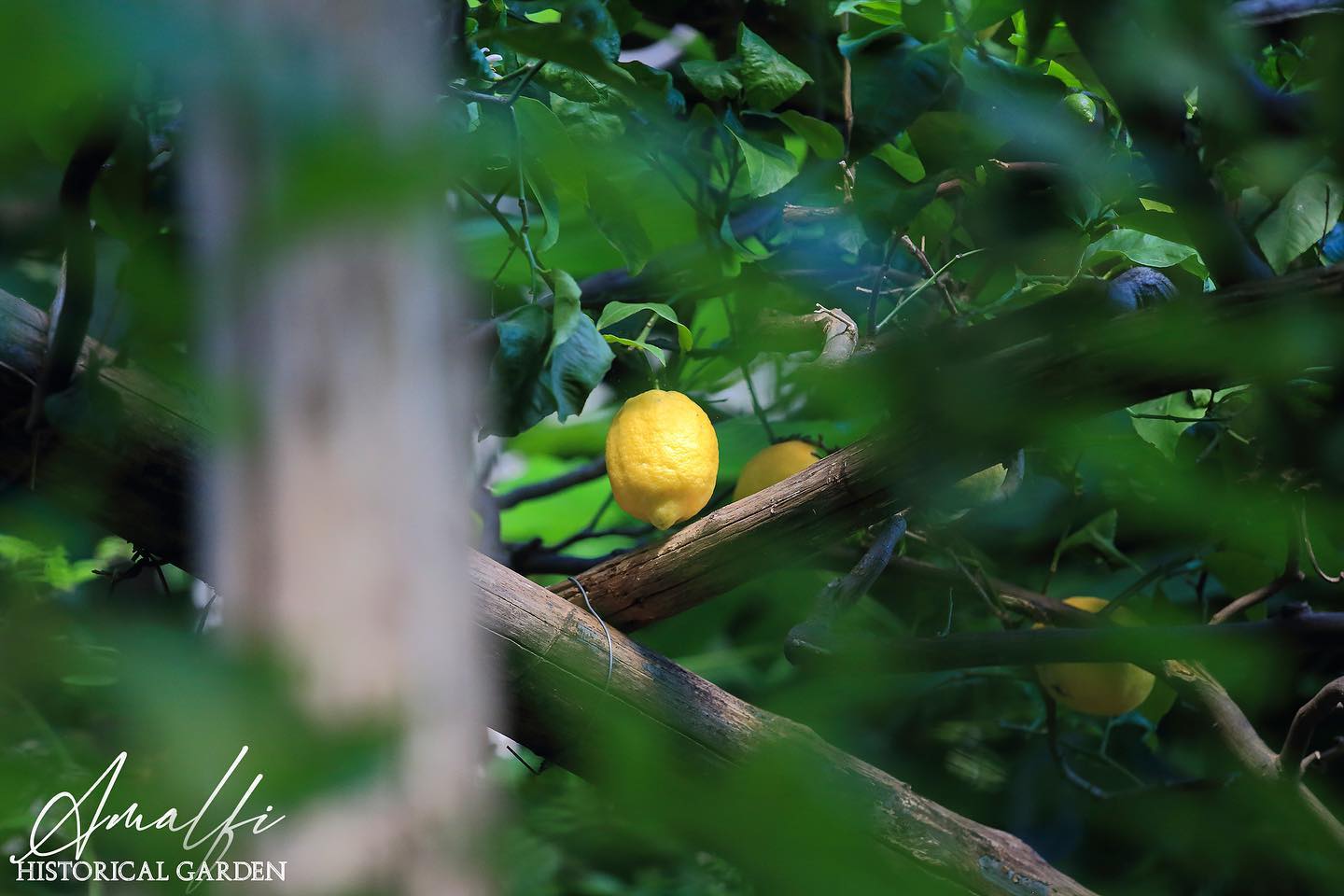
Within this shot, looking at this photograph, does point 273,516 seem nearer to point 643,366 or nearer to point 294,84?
point 294,84

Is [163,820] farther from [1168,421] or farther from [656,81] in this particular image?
[1168,421]

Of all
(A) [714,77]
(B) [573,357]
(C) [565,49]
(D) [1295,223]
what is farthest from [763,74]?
(C) [565,49]

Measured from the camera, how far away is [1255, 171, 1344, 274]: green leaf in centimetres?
69

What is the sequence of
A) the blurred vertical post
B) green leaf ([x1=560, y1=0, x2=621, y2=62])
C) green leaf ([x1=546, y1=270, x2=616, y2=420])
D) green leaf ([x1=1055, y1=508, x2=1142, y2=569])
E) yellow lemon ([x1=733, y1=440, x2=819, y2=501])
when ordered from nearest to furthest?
Result: the blurred vertical post → green leaf ([x1=560, y1=0, x2=621, y2=62]) → green leaf ([x1=546, y1=270, x2=616, y2=420]) → yellow lemon ([x1=733, y1=440, x2=819, y2=501]) → green leaf ([x1=1055, y1=508, x2=1142, y2=569])

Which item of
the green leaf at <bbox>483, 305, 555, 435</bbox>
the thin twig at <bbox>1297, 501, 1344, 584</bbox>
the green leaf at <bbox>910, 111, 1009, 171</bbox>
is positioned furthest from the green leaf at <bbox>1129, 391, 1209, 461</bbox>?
the green leaf at <bbox>483, 305, 555, 435</bbox>

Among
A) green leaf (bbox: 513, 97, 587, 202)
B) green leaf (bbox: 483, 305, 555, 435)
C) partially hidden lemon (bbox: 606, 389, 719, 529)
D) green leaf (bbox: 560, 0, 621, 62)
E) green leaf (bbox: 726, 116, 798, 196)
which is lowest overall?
partially hidden lemon (bbox: 606, 389, 719, 529)

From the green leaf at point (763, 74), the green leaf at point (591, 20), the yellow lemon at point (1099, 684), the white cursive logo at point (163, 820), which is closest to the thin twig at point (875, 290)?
the green leaf at point (763, 74)

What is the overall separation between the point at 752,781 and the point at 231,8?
0.16 m

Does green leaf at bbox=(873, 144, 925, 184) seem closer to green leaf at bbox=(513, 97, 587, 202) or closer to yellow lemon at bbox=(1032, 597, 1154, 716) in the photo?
green leaf at bbox=(513, 97, 587, 202)

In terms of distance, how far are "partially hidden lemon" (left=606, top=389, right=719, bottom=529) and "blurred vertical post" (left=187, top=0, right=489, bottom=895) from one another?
0.59 metres

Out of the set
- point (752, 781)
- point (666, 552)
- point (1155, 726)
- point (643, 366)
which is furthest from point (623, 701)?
point (1155, 726)

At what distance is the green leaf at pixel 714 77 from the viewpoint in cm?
70

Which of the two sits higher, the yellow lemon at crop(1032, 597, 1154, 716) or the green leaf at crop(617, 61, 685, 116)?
the green leaf at crop(617, 61, 685, 116)

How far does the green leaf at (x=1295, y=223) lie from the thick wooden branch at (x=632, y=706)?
1.50 feet
